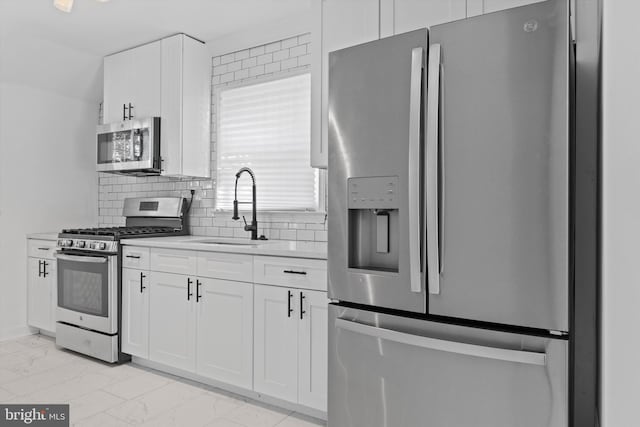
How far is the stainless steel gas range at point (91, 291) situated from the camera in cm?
323

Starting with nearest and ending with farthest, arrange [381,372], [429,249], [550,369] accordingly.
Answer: [550,369]
[429,249]
[381,372]

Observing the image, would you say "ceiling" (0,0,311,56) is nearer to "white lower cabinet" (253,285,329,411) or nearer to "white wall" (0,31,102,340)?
"white wall" (0,31,102,340)

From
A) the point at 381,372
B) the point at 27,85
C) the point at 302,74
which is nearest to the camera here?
the point at 381,372

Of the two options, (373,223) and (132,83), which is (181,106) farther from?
(373,223)

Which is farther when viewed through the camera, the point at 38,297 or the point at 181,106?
the point at 38,297

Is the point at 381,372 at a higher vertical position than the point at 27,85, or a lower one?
lower

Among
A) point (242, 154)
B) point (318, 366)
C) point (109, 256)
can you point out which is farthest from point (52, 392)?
point (242, 154)

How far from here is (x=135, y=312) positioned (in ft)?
10.4

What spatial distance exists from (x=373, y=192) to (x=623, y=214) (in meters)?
0.88

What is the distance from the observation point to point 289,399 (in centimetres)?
242

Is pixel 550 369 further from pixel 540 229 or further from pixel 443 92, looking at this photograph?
pixel 443 92

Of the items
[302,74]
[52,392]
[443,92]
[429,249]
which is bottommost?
[52,392]

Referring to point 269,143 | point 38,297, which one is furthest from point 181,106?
point 38,297

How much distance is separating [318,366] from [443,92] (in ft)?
5.09
